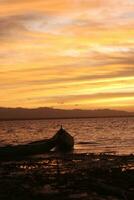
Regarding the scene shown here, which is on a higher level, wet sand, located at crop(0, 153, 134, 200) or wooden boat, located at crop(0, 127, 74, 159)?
wooden boat, located at crop(0, 127, 74, 159)

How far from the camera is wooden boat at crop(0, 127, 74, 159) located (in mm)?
40500

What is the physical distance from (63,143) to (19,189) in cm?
2945

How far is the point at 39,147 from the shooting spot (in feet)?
145

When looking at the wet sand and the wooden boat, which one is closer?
the wet sand

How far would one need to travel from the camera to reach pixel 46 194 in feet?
63.9

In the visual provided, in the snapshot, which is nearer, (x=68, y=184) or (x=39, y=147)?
(x=68, y=184)

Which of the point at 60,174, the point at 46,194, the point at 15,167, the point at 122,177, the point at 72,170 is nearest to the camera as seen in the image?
the point at 46,194

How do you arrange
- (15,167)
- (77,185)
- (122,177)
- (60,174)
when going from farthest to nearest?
(15,167), (60,174), (122,177), (77,185)

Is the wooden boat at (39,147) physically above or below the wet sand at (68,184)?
above

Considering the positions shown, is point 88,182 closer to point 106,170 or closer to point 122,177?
point 122,177

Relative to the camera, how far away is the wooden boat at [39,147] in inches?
1594

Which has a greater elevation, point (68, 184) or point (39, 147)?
point (39, 147)

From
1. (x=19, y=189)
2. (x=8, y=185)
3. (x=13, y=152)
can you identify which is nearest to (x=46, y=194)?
(x=19, y=189)

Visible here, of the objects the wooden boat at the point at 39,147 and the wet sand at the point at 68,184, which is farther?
the wooden boat at the point at 39,147
